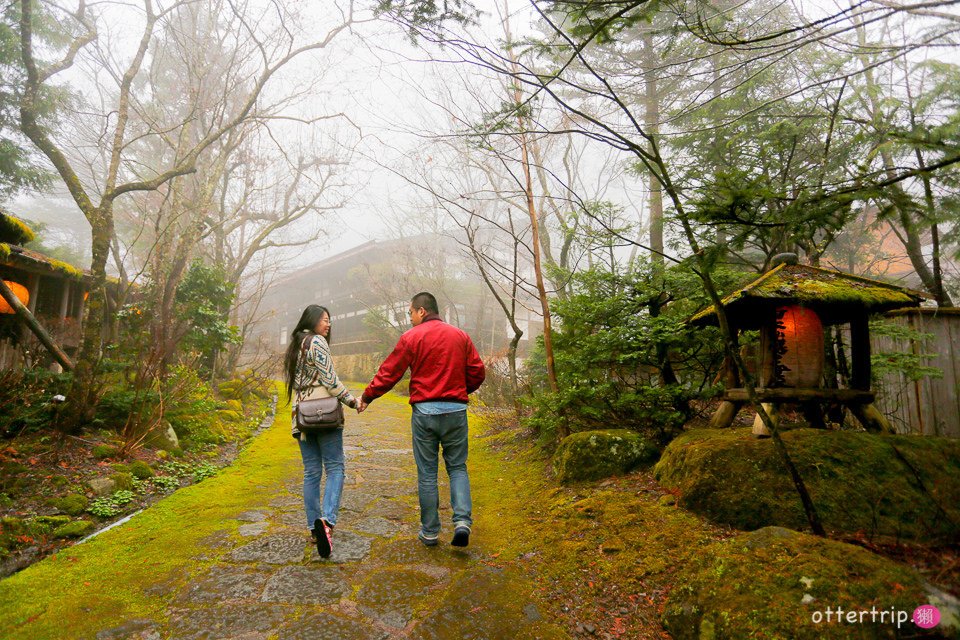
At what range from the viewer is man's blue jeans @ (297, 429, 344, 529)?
3.82m

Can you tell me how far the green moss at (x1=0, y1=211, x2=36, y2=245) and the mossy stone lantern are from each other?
34.6ft

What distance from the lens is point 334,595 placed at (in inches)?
119

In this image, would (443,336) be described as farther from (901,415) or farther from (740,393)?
(901,415)

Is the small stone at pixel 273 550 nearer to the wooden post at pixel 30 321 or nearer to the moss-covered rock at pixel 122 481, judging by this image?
the moss-covered rock at pixel 122 481

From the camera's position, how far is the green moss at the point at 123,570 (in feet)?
8.92

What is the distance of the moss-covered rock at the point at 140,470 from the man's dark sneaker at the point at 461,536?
14.0ft

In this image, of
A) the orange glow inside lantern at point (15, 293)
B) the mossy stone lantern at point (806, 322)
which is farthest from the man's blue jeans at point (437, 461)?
the orange glow inside lantern at point (15, 293)

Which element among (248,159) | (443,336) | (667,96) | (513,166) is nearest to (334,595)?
(443,336)

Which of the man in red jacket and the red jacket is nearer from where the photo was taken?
the man in red jacket

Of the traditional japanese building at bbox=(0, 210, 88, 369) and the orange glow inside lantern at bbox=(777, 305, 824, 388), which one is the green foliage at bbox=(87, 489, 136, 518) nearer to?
the traditional japanese building at bbox=(0, 210, 88, 369)

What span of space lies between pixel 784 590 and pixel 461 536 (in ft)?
7.42

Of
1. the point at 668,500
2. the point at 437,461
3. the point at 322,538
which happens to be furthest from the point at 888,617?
the point at 322,538

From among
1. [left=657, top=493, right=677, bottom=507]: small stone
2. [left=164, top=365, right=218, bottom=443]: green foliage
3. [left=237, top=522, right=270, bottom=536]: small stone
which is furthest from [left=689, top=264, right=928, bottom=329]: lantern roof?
[left=164, top=365, right=218, bottom=443]: green foliage

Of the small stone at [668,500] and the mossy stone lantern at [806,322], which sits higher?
the mossy stone lantern at [806,322]
